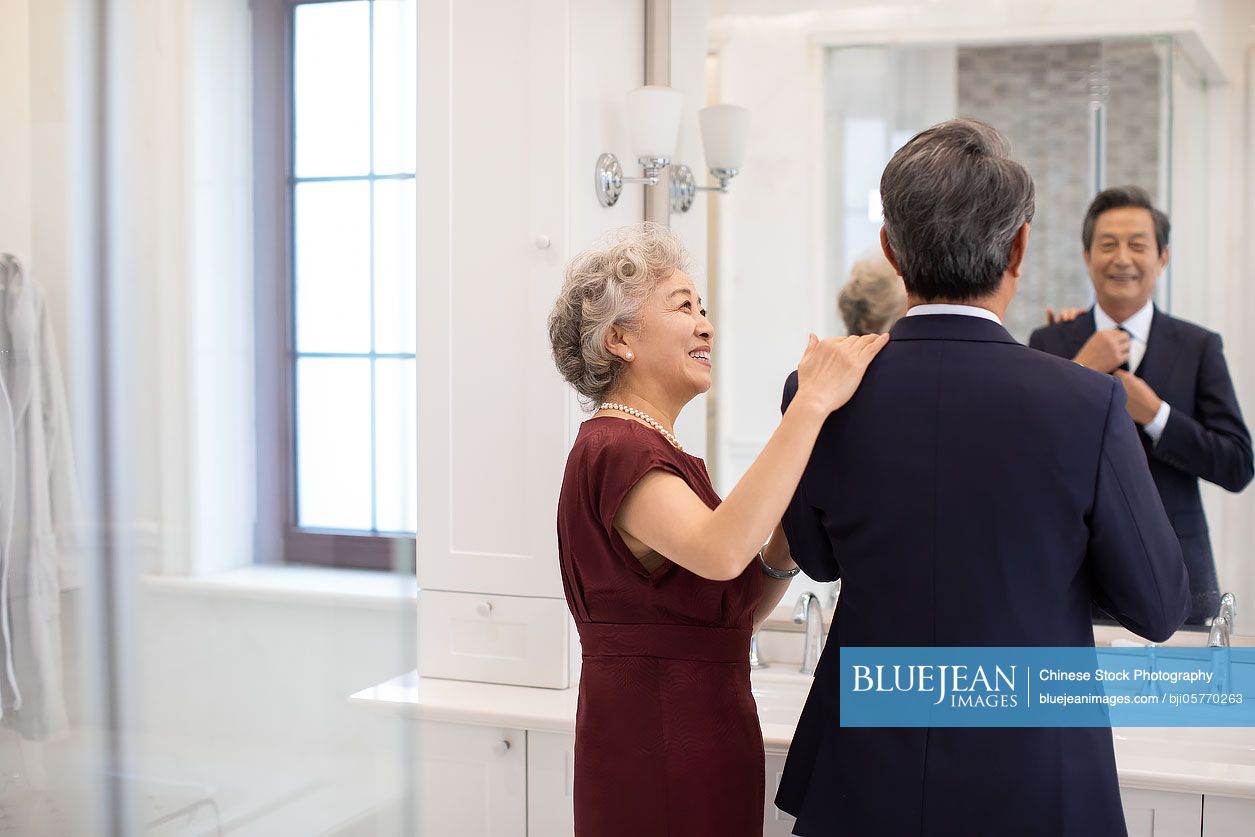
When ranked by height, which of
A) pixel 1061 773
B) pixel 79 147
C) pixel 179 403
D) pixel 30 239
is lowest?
pixel 1061 773

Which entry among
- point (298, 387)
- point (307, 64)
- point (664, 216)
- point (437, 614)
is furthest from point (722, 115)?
point (437, 614)

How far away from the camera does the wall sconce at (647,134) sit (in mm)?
2541

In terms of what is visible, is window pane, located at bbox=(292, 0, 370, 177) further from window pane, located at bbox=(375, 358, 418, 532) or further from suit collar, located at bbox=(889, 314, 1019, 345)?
suit collar, located at bbox=(889, 314, 1019, 345)

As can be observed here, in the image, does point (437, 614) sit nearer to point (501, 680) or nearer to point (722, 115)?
point (501, 680)

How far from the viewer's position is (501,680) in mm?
2586

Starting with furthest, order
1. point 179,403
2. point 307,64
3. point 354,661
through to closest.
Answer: point 354,661 < point 307,64 < point 179,403

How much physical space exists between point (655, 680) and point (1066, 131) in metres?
1.55

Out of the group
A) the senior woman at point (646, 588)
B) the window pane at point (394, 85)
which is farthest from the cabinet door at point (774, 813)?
the window pane at point (394, 85)

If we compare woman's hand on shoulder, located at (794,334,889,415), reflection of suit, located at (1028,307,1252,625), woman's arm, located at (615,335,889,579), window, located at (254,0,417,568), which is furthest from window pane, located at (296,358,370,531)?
reflection of suit, located at (1028,307,1252,625)

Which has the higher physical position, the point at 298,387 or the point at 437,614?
the point at 298,387

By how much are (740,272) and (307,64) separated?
43.2 inches

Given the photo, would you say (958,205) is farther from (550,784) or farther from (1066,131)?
(550,784)

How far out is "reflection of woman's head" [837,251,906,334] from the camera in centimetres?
262

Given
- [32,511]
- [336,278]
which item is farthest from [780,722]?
[32,511]
